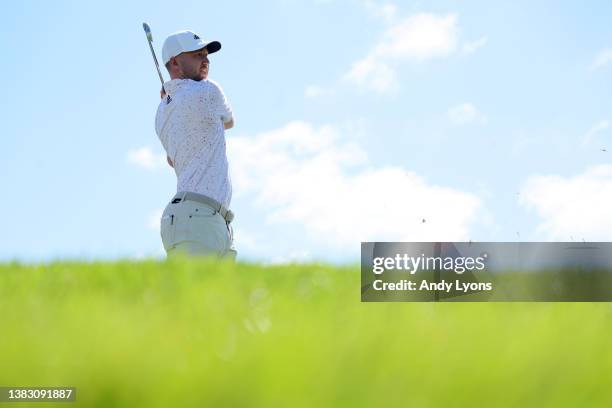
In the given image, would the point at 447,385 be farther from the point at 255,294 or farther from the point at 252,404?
the point at 255,294

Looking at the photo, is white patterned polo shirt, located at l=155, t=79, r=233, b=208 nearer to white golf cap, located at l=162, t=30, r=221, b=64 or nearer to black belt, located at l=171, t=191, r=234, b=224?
black belt, located at l=171, t=191, r=234, b=224

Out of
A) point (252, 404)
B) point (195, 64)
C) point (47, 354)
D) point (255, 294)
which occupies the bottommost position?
point (252, 404)

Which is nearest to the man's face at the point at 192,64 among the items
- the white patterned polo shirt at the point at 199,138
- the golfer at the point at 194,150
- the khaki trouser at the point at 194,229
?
the golfer at the point at 194,150

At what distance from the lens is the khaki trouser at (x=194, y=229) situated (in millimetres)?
6863

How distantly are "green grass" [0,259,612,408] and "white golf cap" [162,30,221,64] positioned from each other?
4945mm

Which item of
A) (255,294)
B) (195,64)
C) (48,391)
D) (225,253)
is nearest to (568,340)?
(255,294)

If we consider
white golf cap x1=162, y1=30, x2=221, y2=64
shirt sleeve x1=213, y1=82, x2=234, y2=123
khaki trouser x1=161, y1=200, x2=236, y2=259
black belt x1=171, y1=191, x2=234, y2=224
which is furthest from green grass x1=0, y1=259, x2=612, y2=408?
white golf cap x1=162, y1=30, x2=221, y2=64

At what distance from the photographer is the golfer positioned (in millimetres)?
6918

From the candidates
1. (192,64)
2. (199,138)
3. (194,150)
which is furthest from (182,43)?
(194,150)

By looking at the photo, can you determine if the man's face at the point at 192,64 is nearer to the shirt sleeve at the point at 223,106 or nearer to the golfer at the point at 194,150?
the golfer at the point at 194,150

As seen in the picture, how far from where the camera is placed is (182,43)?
25.0 ft

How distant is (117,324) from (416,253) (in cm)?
433

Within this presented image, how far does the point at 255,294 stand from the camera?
327 cm

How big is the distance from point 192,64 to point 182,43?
270 millimetres
